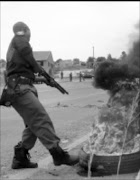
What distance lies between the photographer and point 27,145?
16.8 ft

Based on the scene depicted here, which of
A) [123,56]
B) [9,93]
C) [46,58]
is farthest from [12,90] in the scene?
[46,58]

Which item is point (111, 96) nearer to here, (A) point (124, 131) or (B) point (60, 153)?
(A) point (124, 131)

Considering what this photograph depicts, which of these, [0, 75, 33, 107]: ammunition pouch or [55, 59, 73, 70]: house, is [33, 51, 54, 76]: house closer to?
[55, 59, 73, 70]: house

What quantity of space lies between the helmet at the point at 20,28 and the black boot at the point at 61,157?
1.55 m

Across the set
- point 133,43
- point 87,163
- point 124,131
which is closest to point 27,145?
point 87,163

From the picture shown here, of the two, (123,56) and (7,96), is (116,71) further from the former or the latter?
(7,96)

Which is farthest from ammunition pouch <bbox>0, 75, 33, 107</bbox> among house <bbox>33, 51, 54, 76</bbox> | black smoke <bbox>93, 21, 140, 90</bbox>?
house <bbox>33, 51, 54, 76</bbox>

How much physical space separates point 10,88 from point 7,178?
112 centimetres

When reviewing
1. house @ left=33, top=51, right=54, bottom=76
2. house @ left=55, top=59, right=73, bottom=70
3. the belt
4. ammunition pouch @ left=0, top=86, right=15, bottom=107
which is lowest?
house @ left=55, top=59, right=73, bottom=70

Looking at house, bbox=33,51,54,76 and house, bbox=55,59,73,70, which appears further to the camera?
house, bbox=55,59,73,70

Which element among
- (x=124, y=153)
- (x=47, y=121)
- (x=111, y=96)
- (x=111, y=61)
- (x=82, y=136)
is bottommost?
(x=82, y=136)

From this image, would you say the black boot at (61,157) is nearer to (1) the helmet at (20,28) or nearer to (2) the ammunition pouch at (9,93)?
(2) the ammunition pouch at (9,93)

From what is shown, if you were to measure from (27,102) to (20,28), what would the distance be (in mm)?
972

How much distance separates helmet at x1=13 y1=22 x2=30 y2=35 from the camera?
196 inches
